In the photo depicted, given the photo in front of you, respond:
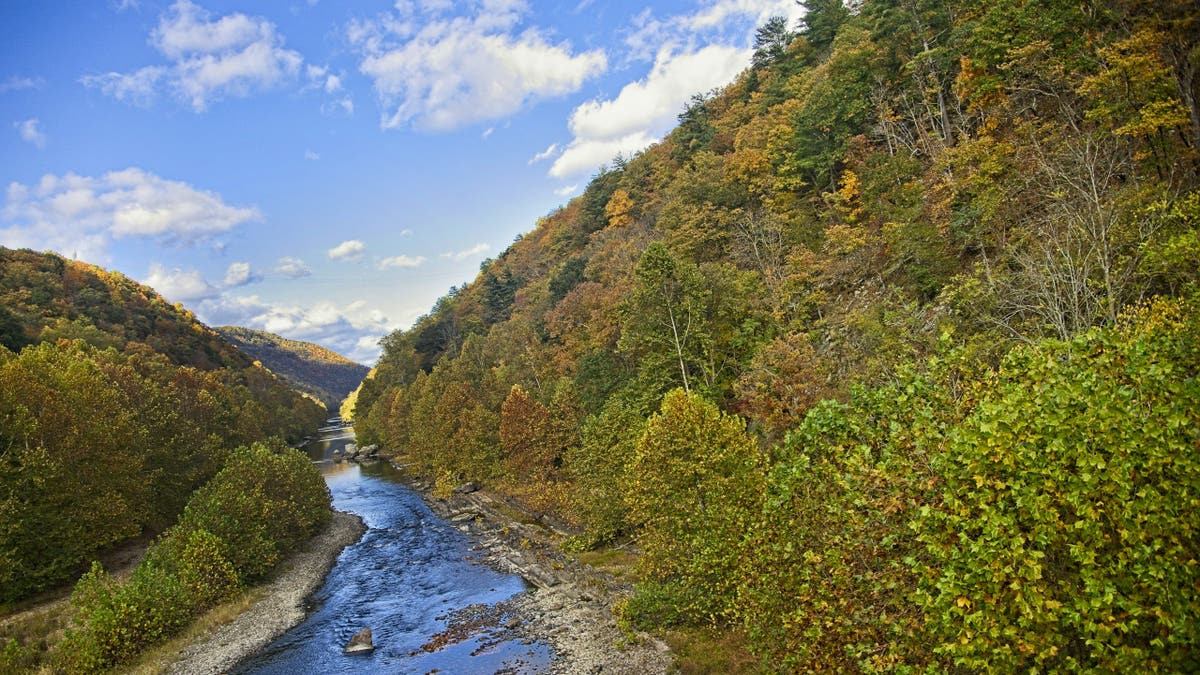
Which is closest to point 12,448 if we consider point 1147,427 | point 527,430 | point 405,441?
point 527,430

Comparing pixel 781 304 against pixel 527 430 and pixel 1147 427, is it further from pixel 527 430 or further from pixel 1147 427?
pixel 1147 427

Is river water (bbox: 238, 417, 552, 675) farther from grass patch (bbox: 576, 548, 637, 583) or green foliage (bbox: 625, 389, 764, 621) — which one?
green foliage (bbox: 625, 389, 764, 621)

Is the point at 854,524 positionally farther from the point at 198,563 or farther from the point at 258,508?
the point at 258,508

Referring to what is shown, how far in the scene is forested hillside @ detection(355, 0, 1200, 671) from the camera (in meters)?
8.52

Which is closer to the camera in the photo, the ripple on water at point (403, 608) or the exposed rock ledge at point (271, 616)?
the ripple on water at point (403, 608)

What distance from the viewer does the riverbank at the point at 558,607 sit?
25.5 metres

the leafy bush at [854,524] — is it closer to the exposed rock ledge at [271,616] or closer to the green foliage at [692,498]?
Answer: the green foliage at [692,498]

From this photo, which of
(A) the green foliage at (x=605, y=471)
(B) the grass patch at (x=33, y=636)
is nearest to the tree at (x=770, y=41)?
(A) the green foliage at (x=605, y=471)

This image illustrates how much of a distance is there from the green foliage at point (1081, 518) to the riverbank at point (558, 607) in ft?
57.1

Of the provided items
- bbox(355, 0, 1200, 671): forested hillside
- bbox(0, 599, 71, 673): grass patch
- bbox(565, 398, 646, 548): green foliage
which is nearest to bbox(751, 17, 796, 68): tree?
bbox(355, 0, 1200, 671): forested hillside

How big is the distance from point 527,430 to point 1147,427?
5118cm

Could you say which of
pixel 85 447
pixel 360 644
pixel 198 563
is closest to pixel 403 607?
pixel 360 644

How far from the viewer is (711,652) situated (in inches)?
912

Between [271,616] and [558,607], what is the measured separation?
18269 millimetres
